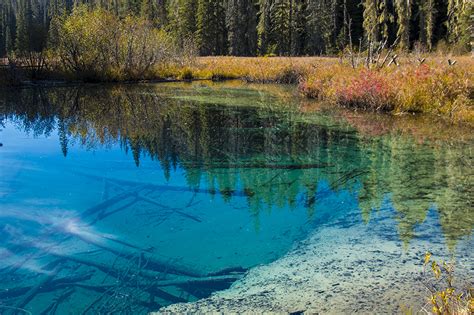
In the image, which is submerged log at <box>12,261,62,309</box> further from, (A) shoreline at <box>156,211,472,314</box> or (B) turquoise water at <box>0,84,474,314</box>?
(A) shoreline at <box>156,211,472,314</box>

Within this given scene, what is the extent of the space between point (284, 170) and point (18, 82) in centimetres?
1983

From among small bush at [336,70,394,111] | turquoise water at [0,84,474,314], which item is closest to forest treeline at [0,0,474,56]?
small bush at [336,70,394,111]

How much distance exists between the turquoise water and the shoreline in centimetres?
17

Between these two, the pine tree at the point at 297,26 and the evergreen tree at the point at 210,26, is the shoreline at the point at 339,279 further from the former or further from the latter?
the evergreen tree at the point at 210,26

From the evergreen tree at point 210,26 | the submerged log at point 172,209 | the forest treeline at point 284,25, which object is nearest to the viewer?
the submerged log at point 172,209

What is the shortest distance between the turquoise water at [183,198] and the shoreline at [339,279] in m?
0.17

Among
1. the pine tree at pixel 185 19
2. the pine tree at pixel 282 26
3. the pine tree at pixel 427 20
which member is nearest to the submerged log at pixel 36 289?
the pine tree at pixel 427 20

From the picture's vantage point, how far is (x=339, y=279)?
3.92 metres

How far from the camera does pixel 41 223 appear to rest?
5242 millimetres

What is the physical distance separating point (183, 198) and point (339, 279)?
284cm

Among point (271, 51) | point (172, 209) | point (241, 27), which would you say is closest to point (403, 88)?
point (172, 209)

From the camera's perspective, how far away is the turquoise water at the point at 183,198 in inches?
157

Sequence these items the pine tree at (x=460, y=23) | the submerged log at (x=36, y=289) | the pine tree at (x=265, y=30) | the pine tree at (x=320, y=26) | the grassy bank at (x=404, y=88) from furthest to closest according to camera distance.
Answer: the pine tree at (x=265, y=30) → the pine tree at (x=320, y=26) → the pine tree at (x=460, y=23) → the grassy bank at (x=404, y=88) → the submerged log at (x=36, y=289)

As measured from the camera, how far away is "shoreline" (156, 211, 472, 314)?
3471mm
